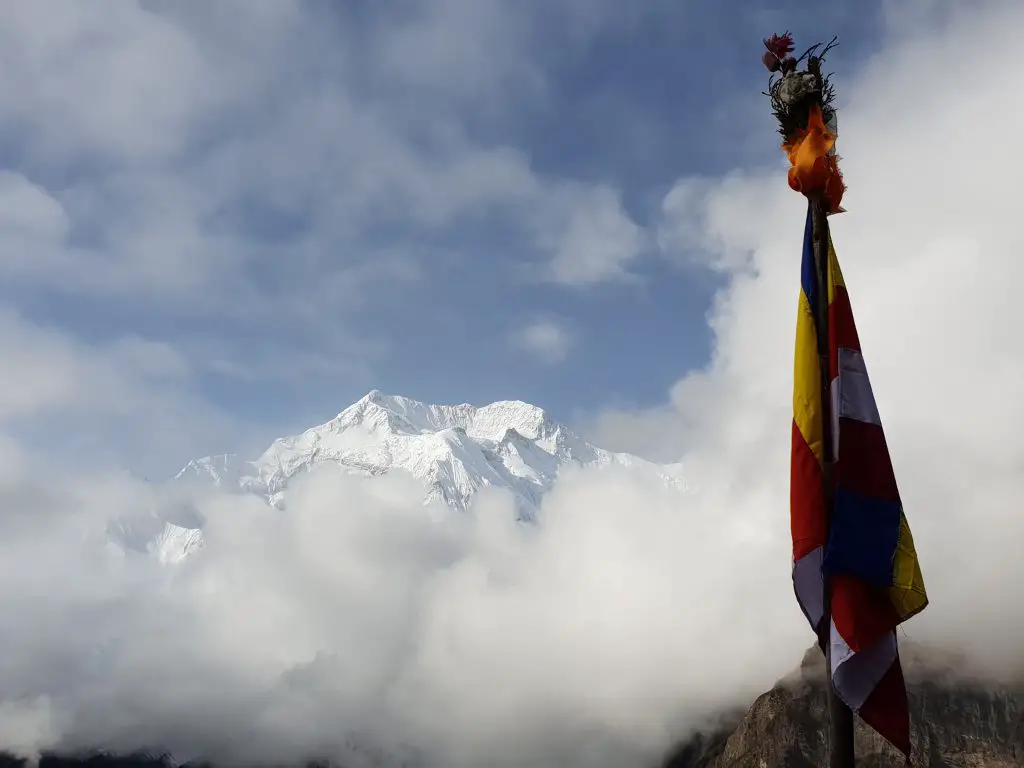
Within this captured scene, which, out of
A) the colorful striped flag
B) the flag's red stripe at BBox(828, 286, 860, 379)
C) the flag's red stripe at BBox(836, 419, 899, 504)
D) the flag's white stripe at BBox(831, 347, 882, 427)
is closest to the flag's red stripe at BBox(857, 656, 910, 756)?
the colorful striped flag

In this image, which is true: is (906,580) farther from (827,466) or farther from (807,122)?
(807,122)

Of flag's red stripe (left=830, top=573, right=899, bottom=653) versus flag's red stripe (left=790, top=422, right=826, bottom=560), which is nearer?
flag's red stripe (left=830, top=573, right=899, bottom=653)

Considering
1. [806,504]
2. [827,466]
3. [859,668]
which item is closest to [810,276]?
[827,466]

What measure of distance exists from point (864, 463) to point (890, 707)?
3605mm

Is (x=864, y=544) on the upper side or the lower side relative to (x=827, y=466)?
lower

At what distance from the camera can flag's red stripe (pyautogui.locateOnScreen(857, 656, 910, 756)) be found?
40.9 ft

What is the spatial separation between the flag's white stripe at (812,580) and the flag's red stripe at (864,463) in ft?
3.78

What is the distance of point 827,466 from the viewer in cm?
1345

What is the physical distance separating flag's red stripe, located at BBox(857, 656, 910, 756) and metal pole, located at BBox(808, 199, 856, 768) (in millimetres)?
355

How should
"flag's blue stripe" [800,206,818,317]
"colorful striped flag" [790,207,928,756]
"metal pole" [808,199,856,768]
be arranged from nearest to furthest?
"metal pole" [808,199,856,768]
"colorful striped flag" [790,207,928,756]
"flag's blue stripe" [800,206,818,317]

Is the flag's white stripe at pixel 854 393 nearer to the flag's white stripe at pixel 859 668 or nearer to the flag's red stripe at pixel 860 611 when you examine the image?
the flag's red stripe at pixel 860 611

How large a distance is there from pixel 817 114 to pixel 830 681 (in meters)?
8.89

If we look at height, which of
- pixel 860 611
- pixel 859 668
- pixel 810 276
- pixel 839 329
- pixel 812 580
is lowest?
pixel 859 668

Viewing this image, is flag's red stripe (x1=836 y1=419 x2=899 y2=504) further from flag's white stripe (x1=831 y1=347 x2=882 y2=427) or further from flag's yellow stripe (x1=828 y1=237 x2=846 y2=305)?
flag's yellow stripe (x1=828 y1=237 x2=846 y2=305)
